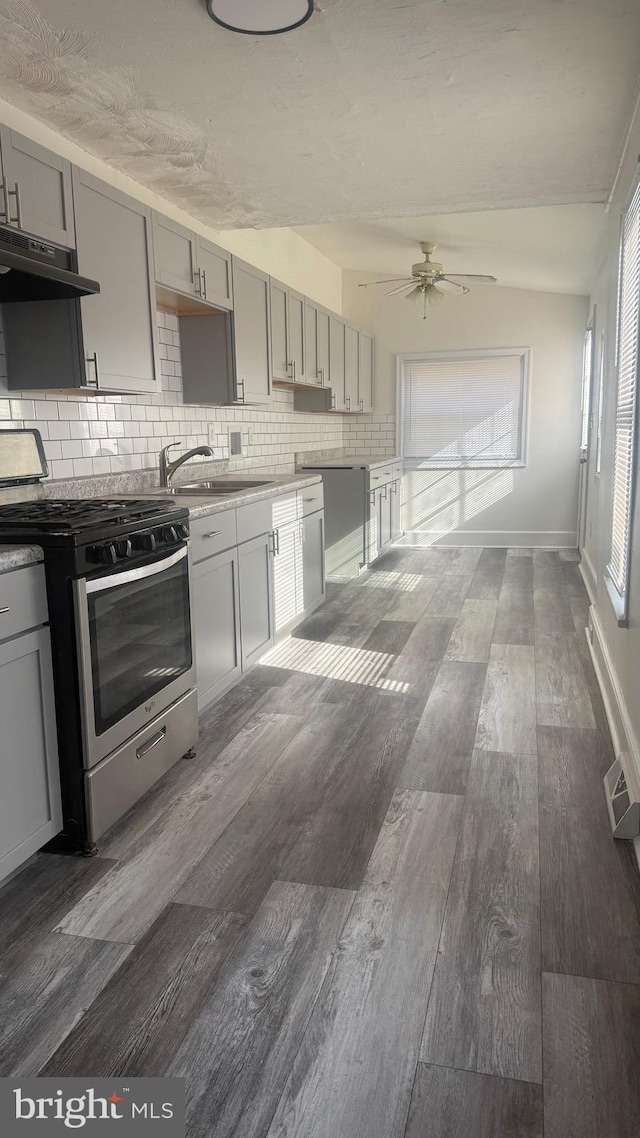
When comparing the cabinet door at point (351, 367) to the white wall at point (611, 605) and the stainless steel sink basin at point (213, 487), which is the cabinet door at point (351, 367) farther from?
the stainless steel sink basin at point (213, 487)

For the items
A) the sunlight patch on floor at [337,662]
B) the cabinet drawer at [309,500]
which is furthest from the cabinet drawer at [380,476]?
the sunlight patch on floor at [337,662]

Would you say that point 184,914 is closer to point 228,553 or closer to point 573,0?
point 228,553

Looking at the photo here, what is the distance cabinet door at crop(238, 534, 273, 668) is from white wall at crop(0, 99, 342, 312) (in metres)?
1.84

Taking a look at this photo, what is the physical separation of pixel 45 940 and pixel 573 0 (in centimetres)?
301

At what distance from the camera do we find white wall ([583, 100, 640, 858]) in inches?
102

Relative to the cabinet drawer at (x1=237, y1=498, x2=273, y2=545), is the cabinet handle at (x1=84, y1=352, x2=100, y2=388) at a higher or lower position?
higher

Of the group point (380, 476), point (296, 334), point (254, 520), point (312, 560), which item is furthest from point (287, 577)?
point (380, 476)

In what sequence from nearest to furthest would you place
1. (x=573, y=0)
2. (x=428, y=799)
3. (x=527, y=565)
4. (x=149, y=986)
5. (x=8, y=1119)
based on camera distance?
(x=8, y=1119), (x=149, y=986), (x=573, y=0), (x=428, y=799), (x=527, y=565)

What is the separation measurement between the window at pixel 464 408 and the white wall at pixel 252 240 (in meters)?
1.16

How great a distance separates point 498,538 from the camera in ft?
26.1

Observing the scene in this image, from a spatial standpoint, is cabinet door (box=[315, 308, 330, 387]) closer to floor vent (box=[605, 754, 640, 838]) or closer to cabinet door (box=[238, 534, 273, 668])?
cabinet door (box=[238, 534, 273, 668])

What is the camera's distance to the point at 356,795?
2.60 metres

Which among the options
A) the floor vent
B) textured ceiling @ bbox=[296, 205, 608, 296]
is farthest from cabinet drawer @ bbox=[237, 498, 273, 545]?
textured ceiling @ bbox=[296, 205, 608, 296]

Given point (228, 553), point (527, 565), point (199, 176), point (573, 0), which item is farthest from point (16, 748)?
point (527, 565)
